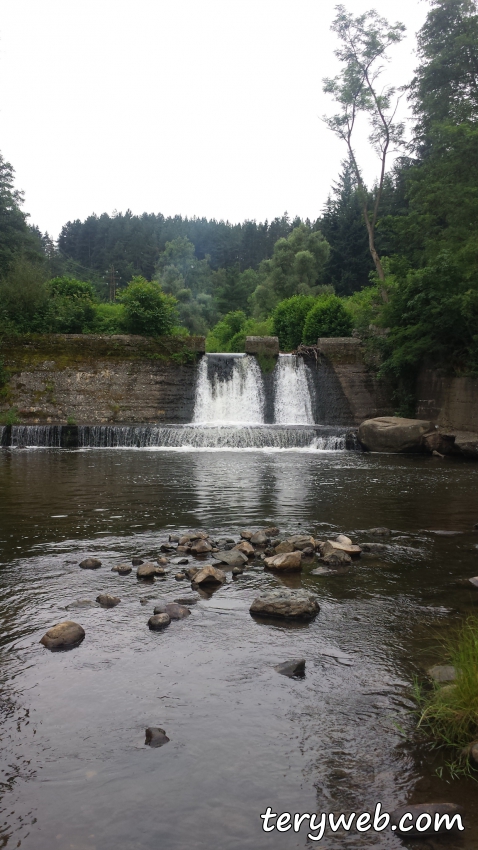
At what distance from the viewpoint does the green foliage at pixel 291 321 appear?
107 ft

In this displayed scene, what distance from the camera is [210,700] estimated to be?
3.62 meters

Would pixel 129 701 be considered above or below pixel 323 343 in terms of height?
below

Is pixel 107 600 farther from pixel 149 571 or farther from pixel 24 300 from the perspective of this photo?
pixel 24 300

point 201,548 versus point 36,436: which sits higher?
point 201,548

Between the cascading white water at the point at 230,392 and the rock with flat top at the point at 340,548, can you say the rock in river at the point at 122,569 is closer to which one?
the rock with flat top at the point at 340,548

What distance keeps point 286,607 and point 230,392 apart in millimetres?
19431

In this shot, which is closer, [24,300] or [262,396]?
[262,396]

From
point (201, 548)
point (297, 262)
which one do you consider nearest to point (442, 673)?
point (201, 548)

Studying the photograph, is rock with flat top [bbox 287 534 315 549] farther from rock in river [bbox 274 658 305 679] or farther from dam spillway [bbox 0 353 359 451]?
dam spillway [bbox 0 353 359 451]

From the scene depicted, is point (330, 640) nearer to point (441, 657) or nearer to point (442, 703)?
point (441, 657)

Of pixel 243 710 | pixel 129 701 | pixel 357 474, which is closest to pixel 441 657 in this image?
pixel 243 710

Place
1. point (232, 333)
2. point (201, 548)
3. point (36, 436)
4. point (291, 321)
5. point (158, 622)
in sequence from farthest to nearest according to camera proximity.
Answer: point (232, 333), point (291, 321), point (36, 436), point (201, 548), point (158, 622)

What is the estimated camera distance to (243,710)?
3521 mm

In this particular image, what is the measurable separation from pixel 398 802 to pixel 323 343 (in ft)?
76.7
